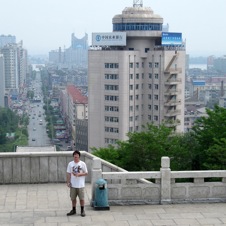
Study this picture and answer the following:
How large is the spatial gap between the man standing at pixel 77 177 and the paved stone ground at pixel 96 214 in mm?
426

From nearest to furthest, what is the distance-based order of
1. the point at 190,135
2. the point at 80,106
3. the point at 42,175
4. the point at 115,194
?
the point at 115,194
the point at 42,175
the point at 190,135
the point at 80,106

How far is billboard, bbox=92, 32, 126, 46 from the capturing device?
78.9 m

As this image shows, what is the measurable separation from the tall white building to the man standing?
64.9 meters

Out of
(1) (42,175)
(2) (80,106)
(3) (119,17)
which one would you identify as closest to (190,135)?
(1) (42,175)

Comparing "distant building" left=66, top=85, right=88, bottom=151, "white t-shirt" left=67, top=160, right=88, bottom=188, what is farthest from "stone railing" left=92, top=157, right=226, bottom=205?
"distant building" left=66, top=85, right=88, bottom=151

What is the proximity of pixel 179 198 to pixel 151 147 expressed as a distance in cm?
1017

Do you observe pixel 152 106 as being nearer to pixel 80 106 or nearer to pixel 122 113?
pixel 122 113

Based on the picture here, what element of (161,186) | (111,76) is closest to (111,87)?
(111,76)

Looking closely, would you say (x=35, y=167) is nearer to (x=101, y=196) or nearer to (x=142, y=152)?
(x=101, y=196)

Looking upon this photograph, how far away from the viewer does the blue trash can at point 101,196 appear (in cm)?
1277

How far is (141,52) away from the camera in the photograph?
80.9 meters

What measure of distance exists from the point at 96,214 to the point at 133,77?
68118 mm

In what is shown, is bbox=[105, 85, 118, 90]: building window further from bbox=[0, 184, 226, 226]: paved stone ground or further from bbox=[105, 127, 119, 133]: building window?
bbox=[0, 184, 226, 226]: paved stone ground

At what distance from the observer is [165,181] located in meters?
13.4
